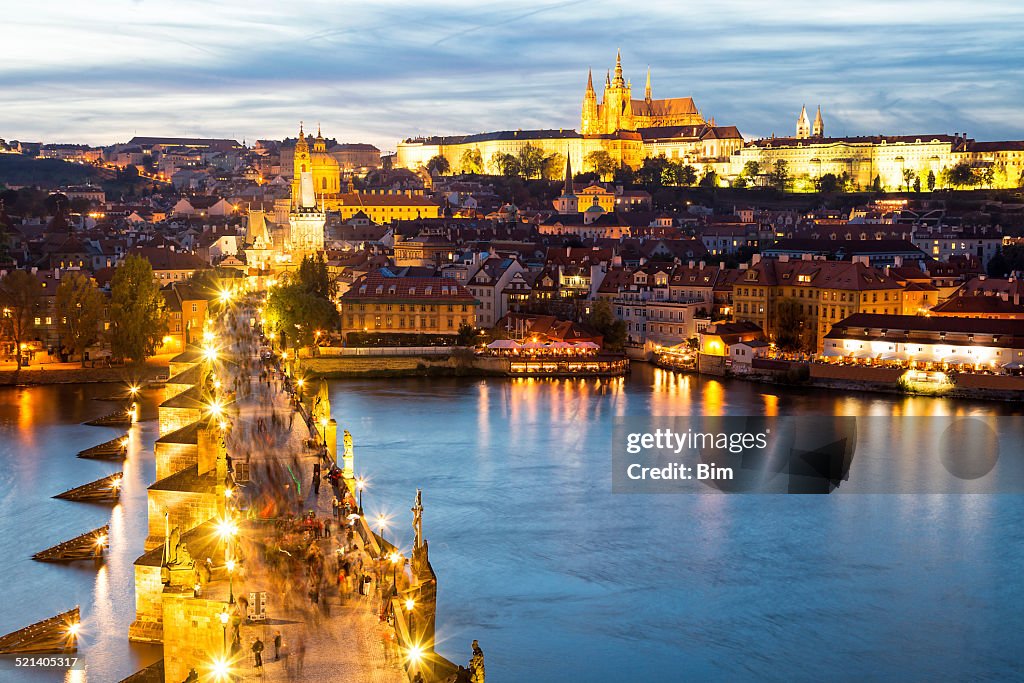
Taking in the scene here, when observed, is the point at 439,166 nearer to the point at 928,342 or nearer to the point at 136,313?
the point at 136,313

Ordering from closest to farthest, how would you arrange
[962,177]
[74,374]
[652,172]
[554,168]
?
[74,374] → [962,177] → [652,172] → [554,168]

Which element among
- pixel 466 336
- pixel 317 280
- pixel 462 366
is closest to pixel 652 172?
pixel 317 280

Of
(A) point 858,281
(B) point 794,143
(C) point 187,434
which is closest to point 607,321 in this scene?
(A) point 858,281

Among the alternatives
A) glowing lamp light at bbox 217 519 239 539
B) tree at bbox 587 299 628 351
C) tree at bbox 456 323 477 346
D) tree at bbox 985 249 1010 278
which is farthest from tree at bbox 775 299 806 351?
glowing lamp light at bbox 217 519 239 539

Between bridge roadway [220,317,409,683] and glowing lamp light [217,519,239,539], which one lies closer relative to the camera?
bridge roadway [220,317,409,683]

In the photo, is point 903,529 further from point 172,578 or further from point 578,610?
point 172,578

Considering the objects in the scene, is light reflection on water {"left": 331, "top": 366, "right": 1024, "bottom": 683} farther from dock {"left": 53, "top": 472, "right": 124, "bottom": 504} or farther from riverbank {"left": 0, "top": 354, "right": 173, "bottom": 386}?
riverbank {"left": 0, "top": 354, "right": 173, "bottom": 386}
